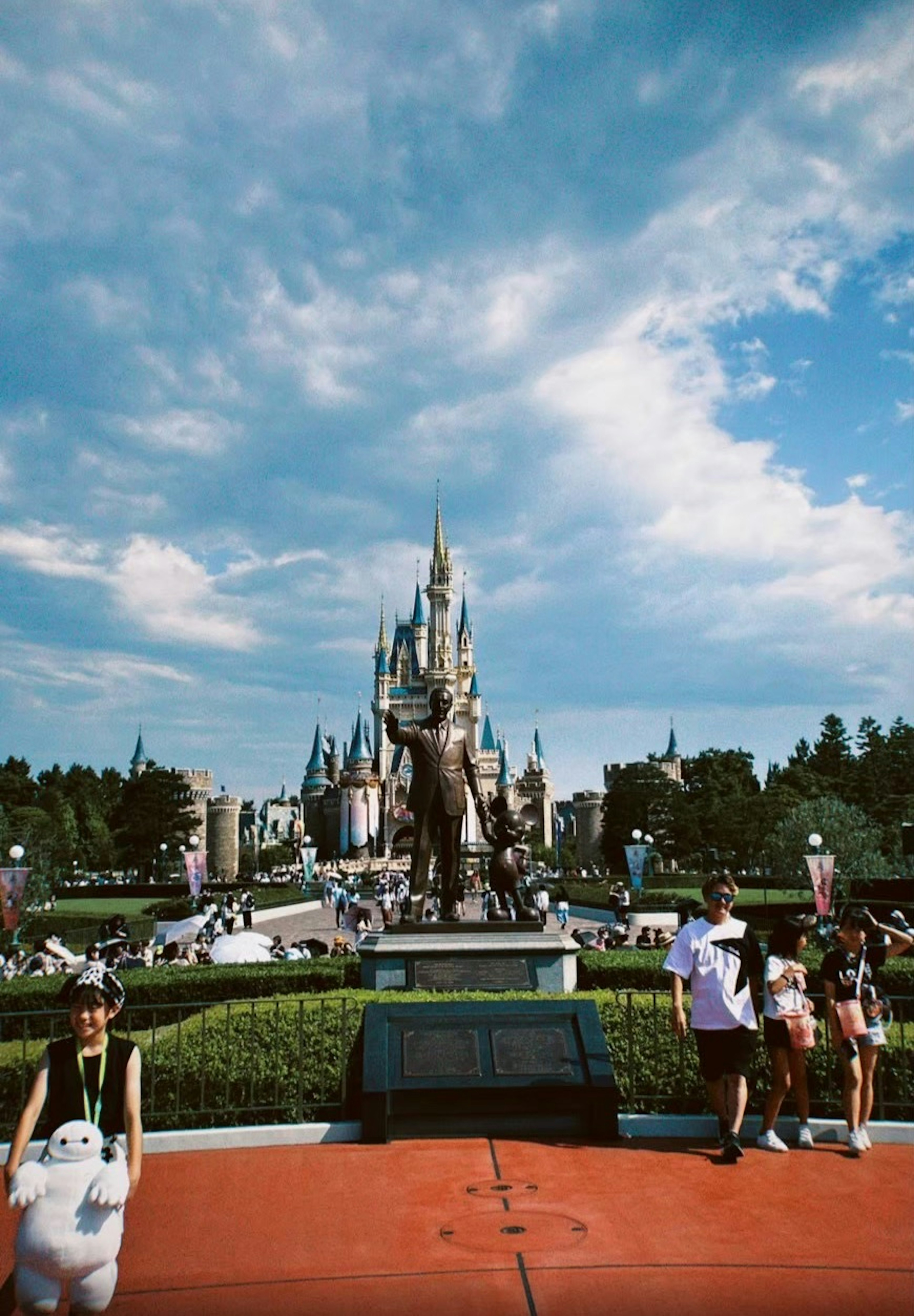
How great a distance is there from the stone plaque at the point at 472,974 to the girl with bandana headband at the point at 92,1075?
661 cm

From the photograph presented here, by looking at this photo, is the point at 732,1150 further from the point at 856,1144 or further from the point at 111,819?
the point at 111,819

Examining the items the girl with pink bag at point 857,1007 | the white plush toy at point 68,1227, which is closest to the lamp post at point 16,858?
the girl with pink bag at point 857,1007

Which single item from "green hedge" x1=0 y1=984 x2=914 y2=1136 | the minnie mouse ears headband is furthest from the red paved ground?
the minnie mouse ears headband

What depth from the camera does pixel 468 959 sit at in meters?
11.3

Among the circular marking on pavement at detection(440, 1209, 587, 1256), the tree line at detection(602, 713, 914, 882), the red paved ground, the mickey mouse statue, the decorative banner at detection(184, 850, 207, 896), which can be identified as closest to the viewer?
the red paved ground

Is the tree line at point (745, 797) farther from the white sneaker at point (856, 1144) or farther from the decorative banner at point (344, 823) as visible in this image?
the white sneaker at point (856, 1144)

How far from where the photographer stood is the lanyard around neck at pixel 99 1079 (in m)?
4.39

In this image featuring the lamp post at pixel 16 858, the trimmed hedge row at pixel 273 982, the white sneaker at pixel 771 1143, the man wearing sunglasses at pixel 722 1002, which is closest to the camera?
the man wearing sunglasses at pixel 722 1002

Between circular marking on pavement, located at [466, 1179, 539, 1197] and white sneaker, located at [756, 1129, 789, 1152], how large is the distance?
174 centimetres

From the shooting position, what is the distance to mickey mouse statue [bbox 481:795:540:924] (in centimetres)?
1379

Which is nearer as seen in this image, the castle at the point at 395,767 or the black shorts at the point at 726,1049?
the black shorts at the point at 726,1049

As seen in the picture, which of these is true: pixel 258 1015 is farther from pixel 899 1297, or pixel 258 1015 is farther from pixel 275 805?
pixel 275 805

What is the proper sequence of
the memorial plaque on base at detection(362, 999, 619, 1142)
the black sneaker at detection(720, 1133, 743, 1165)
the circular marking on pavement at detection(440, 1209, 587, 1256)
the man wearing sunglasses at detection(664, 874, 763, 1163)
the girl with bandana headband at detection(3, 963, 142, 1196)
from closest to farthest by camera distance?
the girl with bandana headband at detection(3, 963, 142, 1196), the circular marking on pavement at detection(440, 1209, 587, 1256), the black sneaker at detection(720, 1133, 743, 1165), the man wearing sunglasses at detection(664, 874, 763, 1163), the memorial plaque on base at detection(362, 999, 619, 1142)

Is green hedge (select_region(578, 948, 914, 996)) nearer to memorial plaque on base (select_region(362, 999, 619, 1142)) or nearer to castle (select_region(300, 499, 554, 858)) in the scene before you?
memorial plaque on base (select_region(362, 999, 619, 1142))
